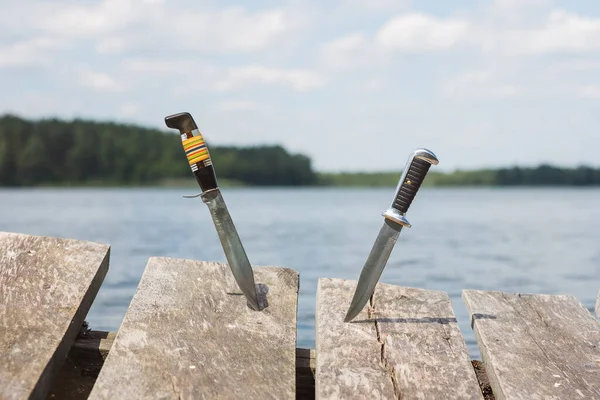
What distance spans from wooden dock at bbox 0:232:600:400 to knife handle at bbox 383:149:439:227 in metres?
0.55

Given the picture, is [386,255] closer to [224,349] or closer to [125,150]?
[224,349]

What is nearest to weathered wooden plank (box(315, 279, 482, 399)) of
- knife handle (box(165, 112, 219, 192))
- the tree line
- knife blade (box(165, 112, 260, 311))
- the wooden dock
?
the wooden dock

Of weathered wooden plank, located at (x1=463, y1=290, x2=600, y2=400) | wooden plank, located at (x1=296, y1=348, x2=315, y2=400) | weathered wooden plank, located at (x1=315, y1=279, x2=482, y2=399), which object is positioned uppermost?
weathered wooden plank, located at (x1=463, y1=290, x2=600, y2=400)

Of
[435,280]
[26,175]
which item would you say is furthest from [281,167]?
[435,280]

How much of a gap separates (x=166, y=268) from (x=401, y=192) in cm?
126

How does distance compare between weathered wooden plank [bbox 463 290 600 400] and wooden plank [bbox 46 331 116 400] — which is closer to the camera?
weathered wooden plank [bbox 463 290 600 400]

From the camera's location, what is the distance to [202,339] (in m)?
3.16

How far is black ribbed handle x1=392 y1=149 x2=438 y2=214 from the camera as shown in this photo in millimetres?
3283

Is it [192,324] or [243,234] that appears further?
[243,234]

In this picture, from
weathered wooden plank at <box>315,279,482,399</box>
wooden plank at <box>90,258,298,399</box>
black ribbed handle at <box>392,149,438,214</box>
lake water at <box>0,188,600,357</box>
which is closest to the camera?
wooden plank at <box>90,258,298,399</box>

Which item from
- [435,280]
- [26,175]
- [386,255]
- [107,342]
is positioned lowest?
[26,175]

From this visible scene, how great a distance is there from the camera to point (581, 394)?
3.07 metres

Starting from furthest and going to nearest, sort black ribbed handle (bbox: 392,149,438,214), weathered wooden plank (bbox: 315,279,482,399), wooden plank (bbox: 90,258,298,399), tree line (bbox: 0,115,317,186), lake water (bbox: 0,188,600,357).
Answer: tree line (bbox: 0,115,317,186) < lake water (bbox: 0,188,600,357) < black ribbed handle (bbox: 392,149,438,214) < weathered wooden plank (bbox: 315,279,482,399) < wooden plank (bbox: 90,258,298,399)

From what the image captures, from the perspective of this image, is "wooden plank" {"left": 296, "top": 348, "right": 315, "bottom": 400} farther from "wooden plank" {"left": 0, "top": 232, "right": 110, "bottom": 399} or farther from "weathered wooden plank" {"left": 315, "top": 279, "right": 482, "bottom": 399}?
"wooden plank" {"left": 0, "top": 232, "right": 110, "bottom": 399}
